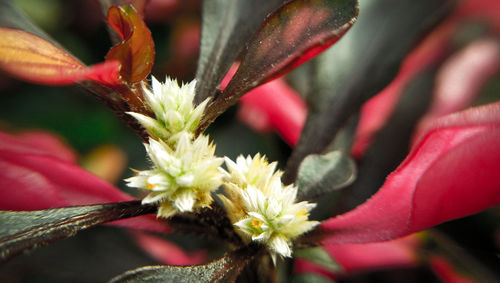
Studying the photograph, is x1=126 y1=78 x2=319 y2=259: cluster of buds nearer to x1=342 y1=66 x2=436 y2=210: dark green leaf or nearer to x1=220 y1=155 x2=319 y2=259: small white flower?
x1=220 y1=155 x2=319 y2=259: small white flower

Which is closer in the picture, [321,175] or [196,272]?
[196,272]

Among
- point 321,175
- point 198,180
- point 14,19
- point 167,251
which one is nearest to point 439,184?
point 321,175

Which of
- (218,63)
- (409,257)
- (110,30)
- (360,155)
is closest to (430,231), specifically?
(409,257)

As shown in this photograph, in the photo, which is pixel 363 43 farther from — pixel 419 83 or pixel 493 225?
pixel 493 225

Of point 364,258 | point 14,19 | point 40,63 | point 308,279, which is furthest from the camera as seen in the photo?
point 364,258

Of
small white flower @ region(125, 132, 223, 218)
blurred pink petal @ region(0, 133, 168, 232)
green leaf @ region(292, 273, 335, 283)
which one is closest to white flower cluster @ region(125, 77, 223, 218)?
small white flower @ region(125, 132, 223, 218)

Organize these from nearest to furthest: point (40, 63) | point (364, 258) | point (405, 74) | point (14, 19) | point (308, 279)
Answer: point (40, 63)
point (14, 19)
point (308, 279)
point (364, 258)
point (405, 74)

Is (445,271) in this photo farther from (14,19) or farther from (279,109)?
(14,19)

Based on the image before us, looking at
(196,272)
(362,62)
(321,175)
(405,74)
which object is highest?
(405,74)
